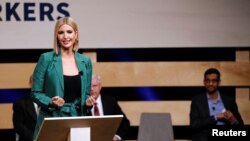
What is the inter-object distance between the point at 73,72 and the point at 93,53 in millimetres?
3493

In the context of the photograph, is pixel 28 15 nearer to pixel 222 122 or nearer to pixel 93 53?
pixel 93 53

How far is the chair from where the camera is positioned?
20.1 ft

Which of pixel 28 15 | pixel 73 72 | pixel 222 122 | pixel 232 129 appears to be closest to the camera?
pixel 73 72

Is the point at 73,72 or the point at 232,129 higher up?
the point at 73,72

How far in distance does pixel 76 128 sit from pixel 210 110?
3420 mm

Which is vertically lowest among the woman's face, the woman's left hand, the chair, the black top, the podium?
the chair

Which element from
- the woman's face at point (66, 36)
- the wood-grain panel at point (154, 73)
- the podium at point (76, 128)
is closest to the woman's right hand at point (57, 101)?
the podium at point (76, 128)

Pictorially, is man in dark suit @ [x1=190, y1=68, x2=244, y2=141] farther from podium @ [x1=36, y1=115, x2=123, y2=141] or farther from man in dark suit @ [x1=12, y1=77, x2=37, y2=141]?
podium @ [x1=36, y1=115, x2=123, y2=141]

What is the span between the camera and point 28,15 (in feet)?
23.5

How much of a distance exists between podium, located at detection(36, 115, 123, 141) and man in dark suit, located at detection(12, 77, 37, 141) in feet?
9.38

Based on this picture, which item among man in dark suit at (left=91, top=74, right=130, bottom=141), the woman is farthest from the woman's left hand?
man in dark suit at (left=91, top=74, right=130, bottom=141)

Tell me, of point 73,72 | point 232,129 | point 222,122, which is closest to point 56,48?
point 73,72

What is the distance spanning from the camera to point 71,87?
12.7 feet

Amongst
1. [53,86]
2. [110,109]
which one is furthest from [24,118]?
[53,86]
